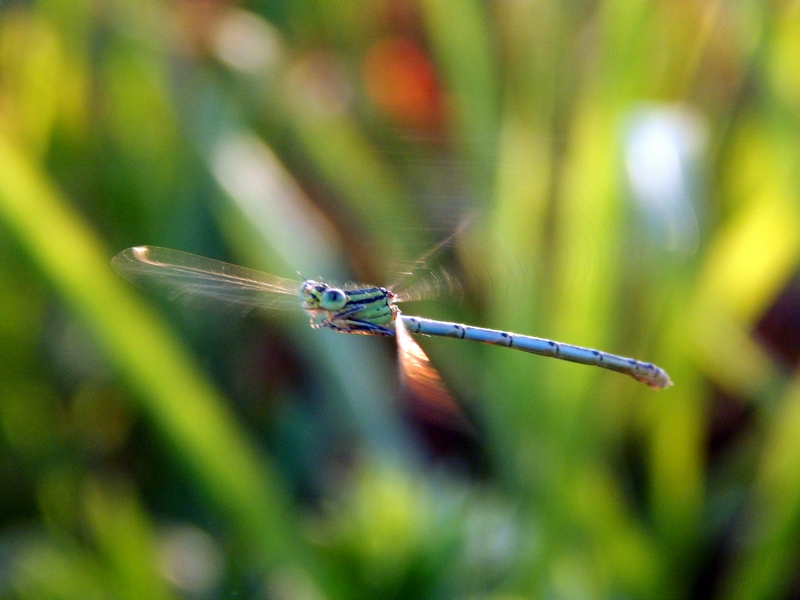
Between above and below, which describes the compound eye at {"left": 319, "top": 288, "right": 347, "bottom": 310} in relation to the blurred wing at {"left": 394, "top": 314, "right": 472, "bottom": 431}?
above

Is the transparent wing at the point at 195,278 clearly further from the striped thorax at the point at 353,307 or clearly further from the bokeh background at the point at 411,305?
the bokeh background at the point at 411,305

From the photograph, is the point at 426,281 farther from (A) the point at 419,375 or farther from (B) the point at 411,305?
(B) the point at 411,305

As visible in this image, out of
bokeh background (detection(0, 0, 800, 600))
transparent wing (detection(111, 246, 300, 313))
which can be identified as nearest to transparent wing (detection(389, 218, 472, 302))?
bokeh background (detection(0, 0, 800, 600))

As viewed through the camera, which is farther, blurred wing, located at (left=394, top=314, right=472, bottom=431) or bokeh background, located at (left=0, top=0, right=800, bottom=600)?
bokeh background, located at (left=0, top=0, right=800, bottom=600)

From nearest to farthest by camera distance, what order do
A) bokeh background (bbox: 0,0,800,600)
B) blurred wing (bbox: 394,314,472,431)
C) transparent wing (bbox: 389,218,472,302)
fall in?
blurred wing (bbox: 394,314,472,431) → transparent wing (bbox: 389,218,472,302) → bokeh background (bbox: 0,0,800,600)

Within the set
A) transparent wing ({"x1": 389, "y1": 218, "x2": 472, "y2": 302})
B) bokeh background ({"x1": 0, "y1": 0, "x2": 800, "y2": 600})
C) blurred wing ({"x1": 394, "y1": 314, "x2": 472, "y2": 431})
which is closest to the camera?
blurred wing ({"x1": 394, "y1": 314, "x2": 472, "y2": 431})

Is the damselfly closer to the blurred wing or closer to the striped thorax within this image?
the striped thorax

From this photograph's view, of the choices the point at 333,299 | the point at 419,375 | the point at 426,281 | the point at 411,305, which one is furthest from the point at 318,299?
the point at 411,305

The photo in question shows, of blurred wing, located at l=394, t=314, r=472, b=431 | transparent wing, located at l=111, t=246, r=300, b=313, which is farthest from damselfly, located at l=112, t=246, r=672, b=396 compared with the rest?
blurred wing, located at l=394, t=314, r=472, b=431

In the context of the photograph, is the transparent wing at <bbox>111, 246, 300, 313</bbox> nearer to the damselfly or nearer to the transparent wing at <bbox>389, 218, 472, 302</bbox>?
the damselfly

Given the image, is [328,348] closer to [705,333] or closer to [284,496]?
[284,496]
